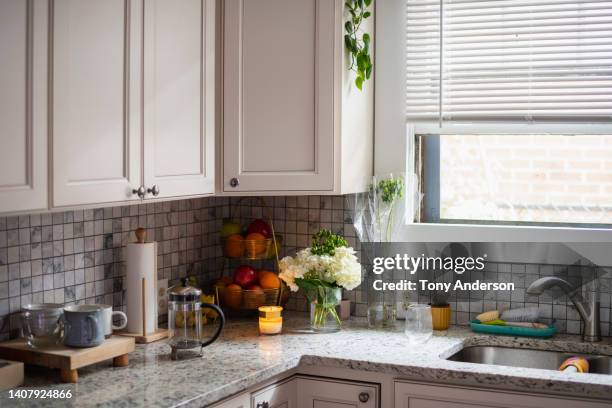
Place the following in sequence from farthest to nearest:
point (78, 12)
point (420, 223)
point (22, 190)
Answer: point (420, 223) < point (78, 12) < point (22, 190)

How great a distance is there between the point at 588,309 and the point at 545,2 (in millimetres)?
1114

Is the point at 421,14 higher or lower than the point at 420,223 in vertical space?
higher

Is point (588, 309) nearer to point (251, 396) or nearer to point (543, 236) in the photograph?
point (543, 236)

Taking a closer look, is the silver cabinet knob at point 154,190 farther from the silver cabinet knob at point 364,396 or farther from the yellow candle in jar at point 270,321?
the silver cabinet knob at point 364,396

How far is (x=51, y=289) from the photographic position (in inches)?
107

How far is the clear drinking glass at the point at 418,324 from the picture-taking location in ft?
9.51

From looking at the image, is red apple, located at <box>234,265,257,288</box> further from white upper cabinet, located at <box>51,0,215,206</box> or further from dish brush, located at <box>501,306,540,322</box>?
dish brush, located at <box>501,306,540,322</box>

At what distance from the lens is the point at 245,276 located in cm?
Answer: 331

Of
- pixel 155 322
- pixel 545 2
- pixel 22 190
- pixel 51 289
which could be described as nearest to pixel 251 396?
pixel 155 322

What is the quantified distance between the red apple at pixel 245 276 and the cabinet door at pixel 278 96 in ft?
1.49

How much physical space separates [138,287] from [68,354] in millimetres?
515

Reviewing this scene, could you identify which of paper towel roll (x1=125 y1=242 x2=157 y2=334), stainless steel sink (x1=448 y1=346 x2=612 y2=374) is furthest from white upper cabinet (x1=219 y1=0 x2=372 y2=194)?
stainless steel sink (x1=448 y1=346 x2=612 y2=374)

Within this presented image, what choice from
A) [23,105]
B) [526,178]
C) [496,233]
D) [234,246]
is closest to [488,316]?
[496,233]

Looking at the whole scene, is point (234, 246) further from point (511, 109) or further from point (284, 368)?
point (511, 109)
